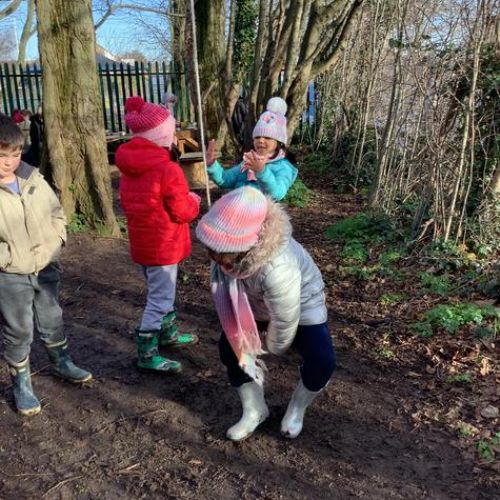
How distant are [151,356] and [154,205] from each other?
3.18 feet

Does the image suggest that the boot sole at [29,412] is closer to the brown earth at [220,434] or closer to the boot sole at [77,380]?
the brown earth at [220,434]

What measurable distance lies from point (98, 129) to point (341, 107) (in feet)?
18.8

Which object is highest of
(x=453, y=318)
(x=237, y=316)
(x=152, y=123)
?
(x=152, y=123)

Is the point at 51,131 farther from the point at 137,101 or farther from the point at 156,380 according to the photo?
the point at 156,380

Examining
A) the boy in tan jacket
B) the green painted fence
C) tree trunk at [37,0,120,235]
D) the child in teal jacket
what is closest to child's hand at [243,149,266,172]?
the child in teal jacket

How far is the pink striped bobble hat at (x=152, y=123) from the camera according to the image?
3.23 m

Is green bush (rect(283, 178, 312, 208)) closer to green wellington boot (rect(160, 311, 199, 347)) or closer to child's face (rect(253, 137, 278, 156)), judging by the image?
child's face (rect(253, 137, 278, 156))

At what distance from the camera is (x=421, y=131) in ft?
20.6

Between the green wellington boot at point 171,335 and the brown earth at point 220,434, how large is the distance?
0.38ft

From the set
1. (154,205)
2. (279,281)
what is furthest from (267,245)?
(154,205)

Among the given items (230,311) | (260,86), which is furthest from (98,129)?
(230,311)

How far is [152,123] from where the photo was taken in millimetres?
3229

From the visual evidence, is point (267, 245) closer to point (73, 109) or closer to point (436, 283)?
point (436, 283)

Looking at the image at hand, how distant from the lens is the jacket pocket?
280cm
